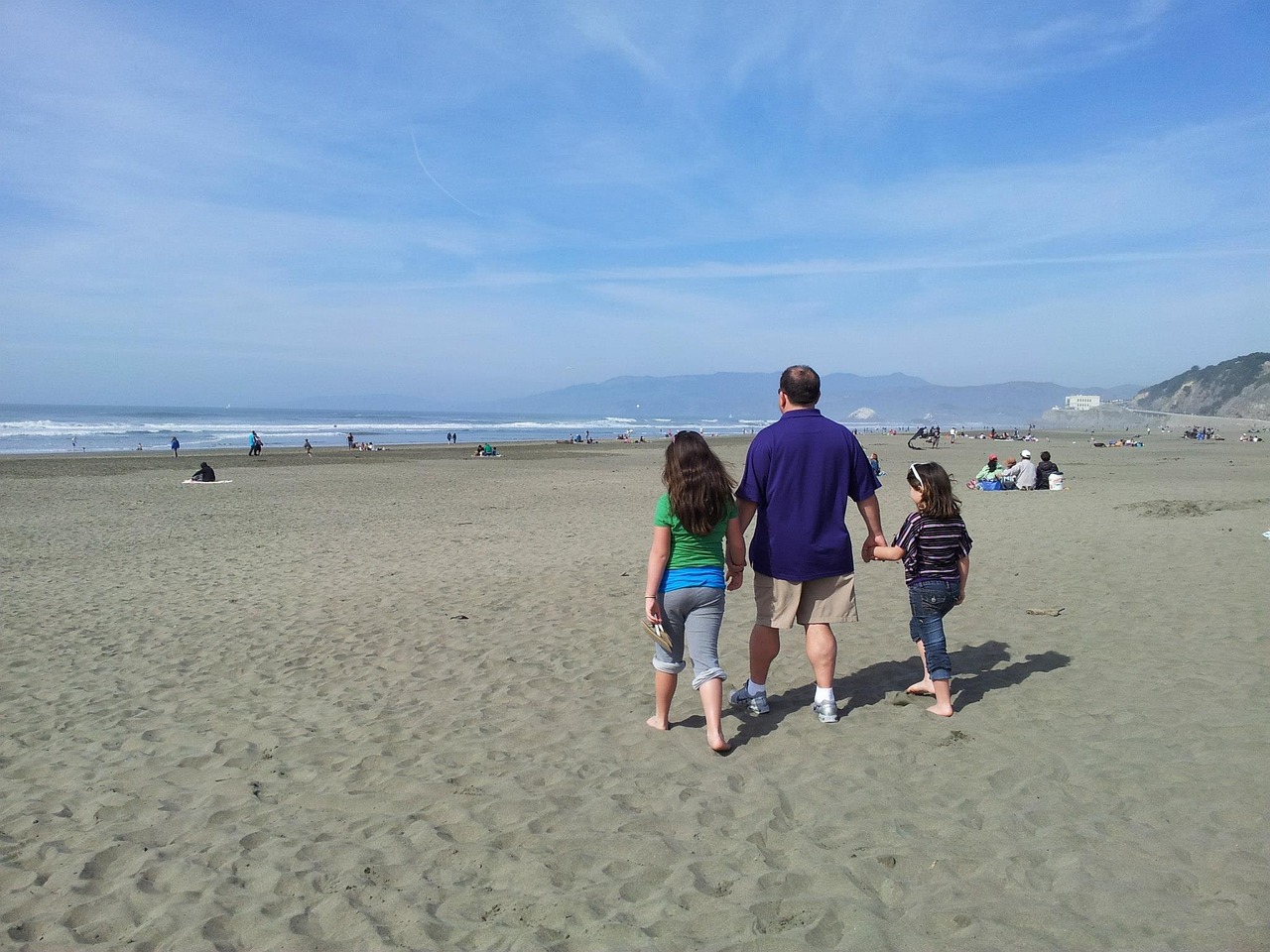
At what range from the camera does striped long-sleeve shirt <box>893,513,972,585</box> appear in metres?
4.77

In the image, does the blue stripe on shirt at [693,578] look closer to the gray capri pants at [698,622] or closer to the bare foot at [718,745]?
the gray capri pants at [698,622]

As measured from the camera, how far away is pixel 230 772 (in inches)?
170

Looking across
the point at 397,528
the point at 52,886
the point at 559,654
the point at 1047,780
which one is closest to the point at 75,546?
the point at 397,528

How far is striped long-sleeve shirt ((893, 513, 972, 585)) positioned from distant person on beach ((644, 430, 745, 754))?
115 centimetres

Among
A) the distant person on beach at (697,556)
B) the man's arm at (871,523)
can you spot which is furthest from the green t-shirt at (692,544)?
the man's arm at (871,523)

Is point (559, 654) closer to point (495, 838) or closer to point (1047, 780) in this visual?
point (495, 838)

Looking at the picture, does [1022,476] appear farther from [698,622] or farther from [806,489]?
[698,622]

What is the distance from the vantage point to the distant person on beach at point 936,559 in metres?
4.74

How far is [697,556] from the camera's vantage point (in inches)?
171

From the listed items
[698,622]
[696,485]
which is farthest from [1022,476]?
[696,485]

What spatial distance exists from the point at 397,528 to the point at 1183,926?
1331 cm

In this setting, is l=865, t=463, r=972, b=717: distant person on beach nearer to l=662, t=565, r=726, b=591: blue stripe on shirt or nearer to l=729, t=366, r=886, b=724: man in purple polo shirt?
l=729, t=366, r=886, b=724: man in purple polo shirt

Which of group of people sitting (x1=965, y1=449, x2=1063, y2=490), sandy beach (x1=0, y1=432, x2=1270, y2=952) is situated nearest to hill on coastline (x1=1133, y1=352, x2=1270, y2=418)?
group of people sitting (x1=965, y1=449, x2=1063, y2=490)

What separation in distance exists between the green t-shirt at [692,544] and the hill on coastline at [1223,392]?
133 m
